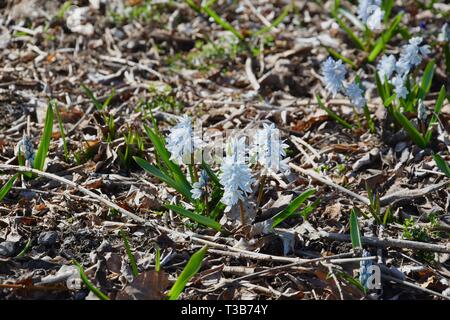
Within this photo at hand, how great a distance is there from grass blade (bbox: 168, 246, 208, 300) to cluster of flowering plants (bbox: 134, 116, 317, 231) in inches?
13.1

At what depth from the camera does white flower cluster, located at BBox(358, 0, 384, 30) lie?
184 inches

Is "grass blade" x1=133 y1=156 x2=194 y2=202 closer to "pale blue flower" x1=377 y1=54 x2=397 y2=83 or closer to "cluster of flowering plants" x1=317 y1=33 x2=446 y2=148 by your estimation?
"cluster of flowering plants" x1=317 y1=33 x2=446 y2=148

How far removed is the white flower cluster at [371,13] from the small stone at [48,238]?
2712 mm

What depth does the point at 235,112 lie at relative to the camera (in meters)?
4.67

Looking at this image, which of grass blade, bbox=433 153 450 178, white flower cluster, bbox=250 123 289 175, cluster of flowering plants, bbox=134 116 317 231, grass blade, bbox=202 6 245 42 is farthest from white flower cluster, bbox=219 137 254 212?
grass blade, bbox=202 6 245 42

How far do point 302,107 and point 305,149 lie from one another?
59 centimetres

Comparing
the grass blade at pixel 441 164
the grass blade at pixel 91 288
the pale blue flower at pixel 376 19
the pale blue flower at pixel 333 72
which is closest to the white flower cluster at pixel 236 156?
the grass blade at pixel 91 288

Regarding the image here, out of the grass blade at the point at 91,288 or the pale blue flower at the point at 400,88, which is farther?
the pale blue flower at the point at 400,88

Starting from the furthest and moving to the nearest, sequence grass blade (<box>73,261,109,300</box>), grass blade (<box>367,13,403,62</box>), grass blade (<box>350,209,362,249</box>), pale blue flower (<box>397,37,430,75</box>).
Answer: grass blade (<box>367,13,403,62</box>) → pale blue flower (<box>397,37,430,75</box>) → grass blade (<box>350,209,362,249</box>) → grass blade (<box>73,261,109,300</box>)

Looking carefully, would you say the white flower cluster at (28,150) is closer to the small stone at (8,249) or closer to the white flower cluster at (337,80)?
the small stone at (8,249)

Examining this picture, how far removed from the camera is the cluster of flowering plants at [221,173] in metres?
3.06

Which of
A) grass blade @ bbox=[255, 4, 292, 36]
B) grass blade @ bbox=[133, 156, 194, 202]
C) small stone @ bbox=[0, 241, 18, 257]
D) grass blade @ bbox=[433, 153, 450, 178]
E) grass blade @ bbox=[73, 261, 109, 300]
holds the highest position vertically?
grass blade @ bbox=[255, 4, 292, 36]

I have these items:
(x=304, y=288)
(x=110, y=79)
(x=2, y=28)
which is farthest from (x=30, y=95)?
(x=304, y=288)

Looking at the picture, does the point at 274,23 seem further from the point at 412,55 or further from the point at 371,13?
the point at 412,55
